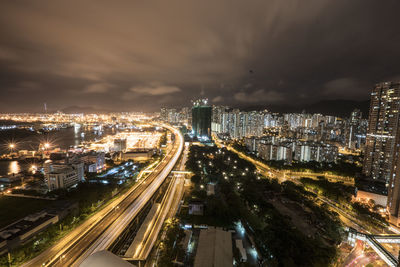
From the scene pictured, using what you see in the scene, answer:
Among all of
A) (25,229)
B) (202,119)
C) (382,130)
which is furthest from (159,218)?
(202,119)

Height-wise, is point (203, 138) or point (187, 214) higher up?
point (203, 138)

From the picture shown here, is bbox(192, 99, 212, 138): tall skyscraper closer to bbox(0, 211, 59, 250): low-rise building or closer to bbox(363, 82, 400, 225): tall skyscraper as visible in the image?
bbox(363, 82, 400, 225): tall skyscraper

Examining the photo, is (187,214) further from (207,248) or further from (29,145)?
(29,145)

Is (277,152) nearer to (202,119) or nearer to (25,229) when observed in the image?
(202,119)

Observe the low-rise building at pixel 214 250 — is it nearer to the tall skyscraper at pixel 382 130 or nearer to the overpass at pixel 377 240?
the overpass at pixel 377 240

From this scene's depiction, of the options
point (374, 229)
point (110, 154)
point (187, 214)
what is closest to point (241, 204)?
point (187, 214)
